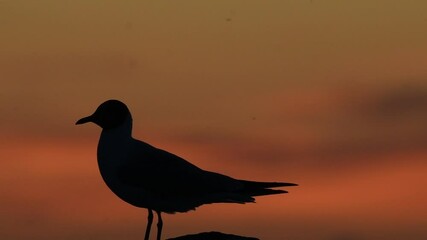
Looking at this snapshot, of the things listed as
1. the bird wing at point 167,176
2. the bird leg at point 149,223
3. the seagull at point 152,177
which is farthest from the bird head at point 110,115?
the bird leg at point 149,223

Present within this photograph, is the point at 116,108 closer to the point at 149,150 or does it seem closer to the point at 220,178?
the point at 149,150

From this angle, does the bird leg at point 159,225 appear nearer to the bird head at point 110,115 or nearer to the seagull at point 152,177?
the seagull at point 152,177

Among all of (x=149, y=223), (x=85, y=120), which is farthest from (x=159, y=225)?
(x=85, y=120)

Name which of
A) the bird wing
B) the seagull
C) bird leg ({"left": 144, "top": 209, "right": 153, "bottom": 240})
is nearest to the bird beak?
the seagull

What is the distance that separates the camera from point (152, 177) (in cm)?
2567

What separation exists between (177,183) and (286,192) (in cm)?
238

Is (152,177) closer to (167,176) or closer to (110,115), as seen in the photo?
(167,176)

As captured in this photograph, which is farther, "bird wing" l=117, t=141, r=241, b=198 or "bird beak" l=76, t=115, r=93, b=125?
"bird beak" l=76, t=115, r=93, b=125

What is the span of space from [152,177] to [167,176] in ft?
1.10

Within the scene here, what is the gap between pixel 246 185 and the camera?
86.1 feet

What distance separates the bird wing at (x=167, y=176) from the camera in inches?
997

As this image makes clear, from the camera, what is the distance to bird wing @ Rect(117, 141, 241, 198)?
25.3 metres

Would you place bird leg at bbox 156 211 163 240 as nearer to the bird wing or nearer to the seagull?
the seagull

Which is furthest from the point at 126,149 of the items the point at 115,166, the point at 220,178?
the point at 220,178
